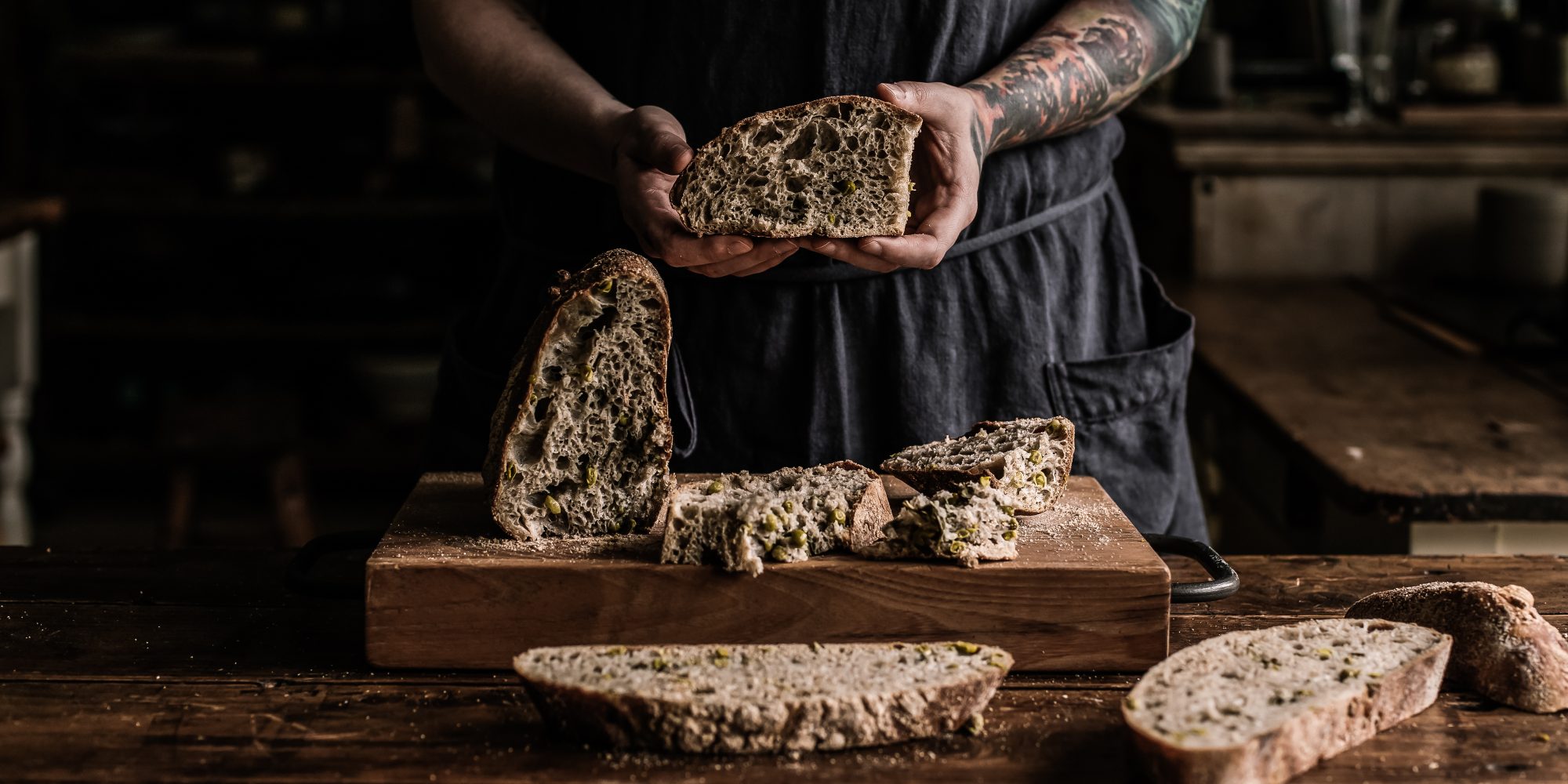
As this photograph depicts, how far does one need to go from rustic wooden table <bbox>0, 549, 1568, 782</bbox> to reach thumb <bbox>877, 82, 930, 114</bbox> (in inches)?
24.3

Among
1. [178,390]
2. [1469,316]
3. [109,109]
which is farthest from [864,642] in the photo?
[109,109]

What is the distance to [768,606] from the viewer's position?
136 centimetres

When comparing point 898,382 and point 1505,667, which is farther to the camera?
point 898,382

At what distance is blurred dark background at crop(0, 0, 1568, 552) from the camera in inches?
112

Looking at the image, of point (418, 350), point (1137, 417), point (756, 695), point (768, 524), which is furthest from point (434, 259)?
point (756, 695)

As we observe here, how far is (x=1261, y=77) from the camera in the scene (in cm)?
455

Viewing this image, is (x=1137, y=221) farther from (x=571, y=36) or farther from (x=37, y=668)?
(x=37, y=668)

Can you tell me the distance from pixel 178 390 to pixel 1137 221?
355 cm

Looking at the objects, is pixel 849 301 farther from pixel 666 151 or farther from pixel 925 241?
pixel 666 151

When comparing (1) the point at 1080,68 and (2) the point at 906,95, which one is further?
(1) the point at 1080,68

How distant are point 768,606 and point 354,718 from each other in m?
0.38

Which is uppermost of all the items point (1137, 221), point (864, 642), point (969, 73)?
point (969, 73)

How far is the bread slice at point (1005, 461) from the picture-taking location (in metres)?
1.52

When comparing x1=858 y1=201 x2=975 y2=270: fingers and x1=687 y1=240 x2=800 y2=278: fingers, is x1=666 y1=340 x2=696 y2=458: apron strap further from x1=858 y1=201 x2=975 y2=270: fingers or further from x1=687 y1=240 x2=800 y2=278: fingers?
x1=858 y1=201 x2=975 y2=270: fingers
